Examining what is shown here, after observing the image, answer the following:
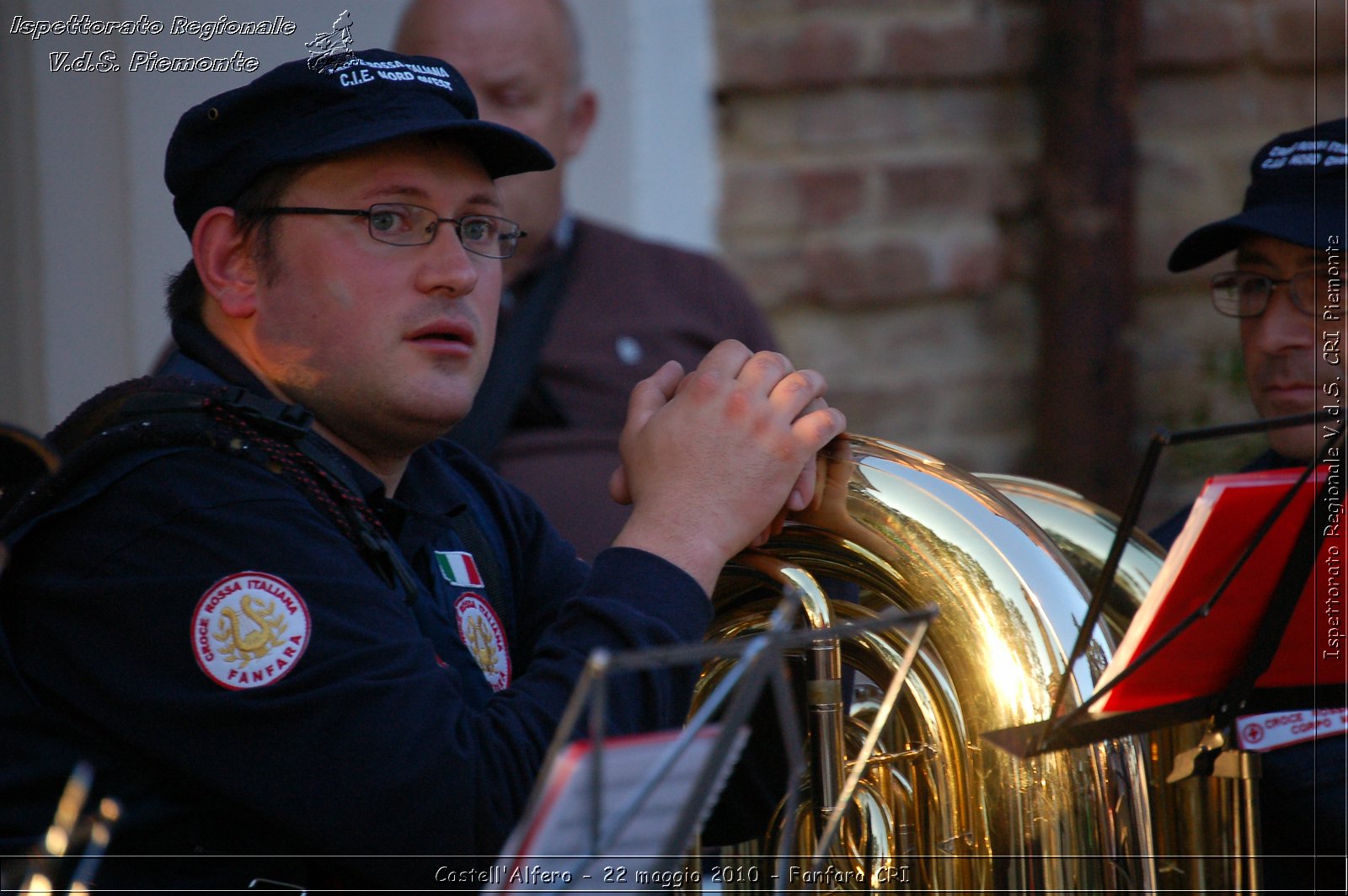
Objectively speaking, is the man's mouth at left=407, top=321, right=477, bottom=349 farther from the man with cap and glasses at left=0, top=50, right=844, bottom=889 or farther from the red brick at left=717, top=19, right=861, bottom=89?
the red brick at left=717, top=19, right=861, bottom=89

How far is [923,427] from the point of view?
10.6 feet

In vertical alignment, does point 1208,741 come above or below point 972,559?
below

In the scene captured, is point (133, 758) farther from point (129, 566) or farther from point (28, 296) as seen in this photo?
point (28, 296)

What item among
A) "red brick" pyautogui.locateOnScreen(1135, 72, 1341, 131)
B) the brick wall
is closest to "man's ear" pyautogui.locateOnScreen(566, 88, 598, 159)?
the brick wall

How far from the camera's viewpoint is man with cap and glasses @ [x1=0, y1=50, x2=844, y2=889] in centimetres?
120

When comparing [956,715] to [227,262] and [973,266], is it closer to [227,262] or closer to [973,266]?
[227,262]

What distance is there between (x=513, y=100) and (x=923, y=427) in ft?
3.66

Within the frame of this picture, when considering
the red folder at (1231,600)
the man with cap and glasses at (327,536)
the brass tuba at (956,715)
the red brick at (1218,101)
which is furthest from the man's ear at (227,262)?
the red brick at (1218,101)

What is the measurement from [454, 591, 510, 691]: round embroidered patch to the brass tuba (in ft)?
0.77

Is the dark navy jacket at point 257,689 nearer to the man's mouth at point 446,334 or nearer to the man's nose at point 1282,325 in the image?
the man's mouth at point 446,334

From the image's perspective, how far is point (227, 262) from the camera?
1.49 meters

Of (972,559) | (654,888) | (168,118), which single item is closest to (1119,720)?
(972,559)

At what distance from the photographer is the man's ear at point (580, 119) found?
3.01 metres

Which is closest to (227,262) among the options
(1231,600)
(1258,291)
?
(1231,600)
